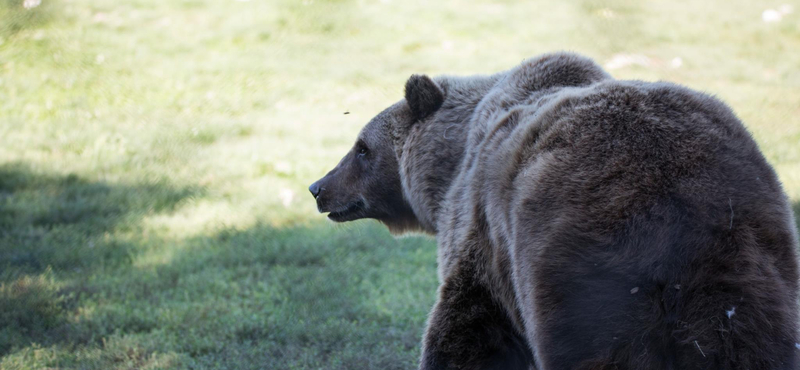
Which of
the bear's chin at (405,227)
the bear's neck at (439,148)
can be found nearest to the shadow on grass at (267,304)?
the bear's chin at (405,227)

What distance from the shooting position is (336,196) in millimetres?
3830

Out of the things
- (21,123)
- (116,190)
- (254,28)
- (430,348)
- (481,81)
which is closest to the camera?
(430,348)

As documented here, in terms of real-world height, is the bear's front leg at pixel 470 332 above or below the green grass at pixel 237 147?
above

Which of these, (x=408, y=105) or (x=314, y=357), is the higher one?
(x=408, y=105)

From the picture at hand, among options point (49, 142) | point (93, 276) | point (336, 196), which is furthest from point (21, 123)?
point (336, 196)

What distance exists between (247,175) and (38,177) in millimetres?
1819

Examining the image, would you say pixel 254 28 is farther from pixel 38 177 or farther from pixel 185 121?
pixel 38 177

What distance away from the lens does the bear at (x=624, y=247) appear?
195cm

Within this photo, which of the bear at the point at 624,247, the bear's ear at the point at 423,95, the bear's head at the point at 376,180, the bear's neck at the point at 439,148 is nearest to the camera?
the bear at the point at 624,247

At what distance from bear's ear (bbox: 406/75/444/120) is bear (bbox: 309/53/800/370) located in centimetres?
81

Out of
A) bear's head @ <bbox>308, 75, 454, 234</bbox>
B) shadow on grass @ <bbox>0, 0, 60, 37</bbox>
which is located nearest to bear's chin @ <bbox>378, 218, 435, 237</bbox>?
bear's head @ <bbox>308, 75, 454, 234</bbox>

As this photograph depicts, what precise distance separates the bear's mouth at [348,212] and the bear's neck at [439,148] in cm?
34

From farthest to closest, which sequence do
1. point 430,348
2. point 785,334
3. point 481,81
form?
point 481,81, point 430,348, point 785,334

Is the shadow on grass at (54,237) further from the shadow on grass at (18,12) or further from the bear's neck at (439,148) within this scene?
the bear's neck at (439,148)
